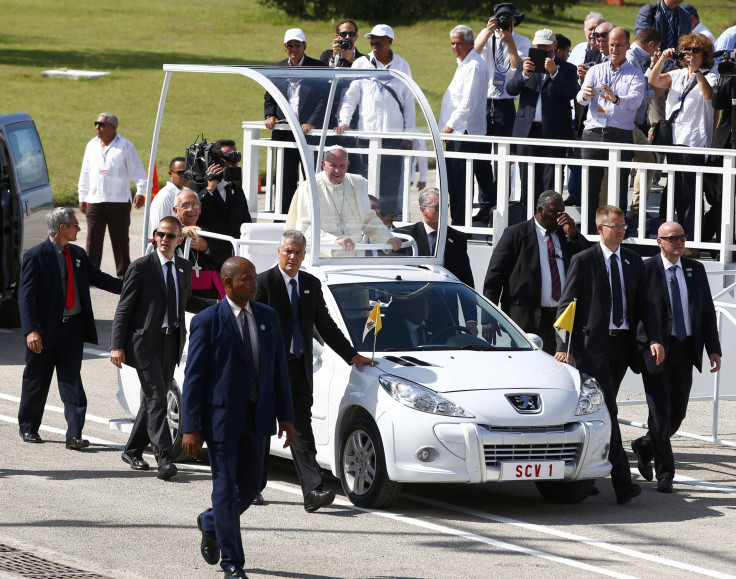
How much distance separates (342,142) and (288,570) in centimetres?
582

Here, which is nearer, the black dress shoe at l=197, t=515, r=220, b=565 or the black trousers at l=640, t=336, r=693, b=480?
the black dress shoe at l=197, t=515, r=220, b=565

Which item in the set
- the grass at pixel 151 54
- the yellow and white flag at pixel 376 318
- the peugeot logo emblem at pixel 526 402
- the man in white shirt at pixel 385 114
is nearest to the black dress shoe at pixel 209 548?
the yellow and white flag at pixel 376 318

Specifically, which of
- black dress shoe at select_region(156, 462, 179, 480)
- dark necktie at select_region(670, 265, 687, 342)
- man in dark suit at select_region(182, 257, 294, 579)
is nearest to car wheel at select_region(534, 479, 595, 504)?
dark necktie at select_region(670, 265, 687, 342)

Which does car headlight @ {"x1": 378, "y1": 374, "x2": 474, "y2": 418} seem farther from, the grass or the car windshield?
the grass

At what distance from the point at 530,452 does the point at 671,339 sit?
5.98 feet

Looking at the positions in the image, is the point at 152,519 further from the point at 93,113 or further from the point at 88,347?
the point at 93,113

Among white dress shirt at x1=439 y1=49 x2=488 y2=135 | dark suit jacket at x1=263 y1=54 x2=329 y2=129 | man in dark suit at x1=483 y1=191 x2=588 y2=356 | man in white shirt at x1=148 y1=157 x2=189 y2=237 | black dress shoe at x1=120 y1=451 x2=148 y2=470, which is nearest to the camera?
black dress shoe at x1=120 y1=451 x2=148 y2=470

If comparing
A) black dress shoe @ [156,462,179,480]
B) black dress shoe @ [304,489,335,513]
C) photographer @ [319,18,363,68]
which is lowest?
black dress shoe @ [156,462,179,480]

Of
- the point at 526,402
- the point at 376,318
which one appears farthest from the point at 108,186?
the point at 526,402

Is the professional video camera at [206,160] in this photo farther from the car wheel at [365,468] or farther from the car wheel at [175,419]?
the car wheel at [365,468]

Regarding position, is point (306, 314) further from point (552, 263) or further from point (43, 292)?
point (552, 263)

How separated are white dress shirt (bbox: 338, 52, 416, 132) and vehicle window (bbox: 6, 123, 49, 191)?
4845mm

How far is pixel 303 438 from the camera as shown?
9633 millimetres

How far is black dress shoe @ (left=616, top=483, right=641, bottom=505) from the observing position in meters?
10.0
